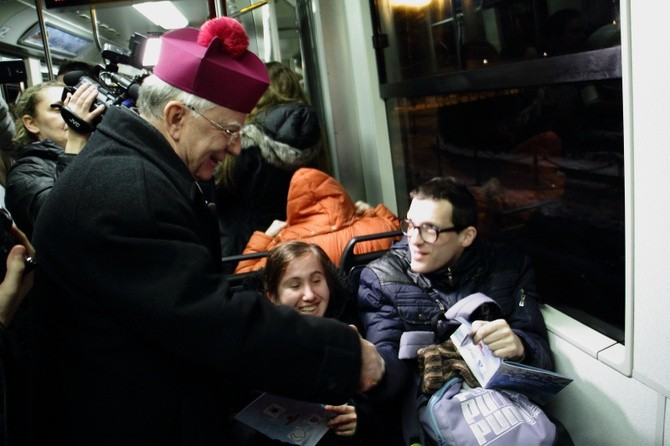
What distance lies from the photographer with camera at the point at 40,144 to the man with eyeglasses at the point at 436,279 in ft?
4.38

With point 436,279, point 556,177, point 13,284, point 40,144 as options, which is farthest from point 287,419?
point 40,144

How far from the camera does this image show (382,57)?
10.6ft

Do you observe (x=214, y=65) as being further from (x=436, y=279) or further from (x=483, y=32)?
(x=483, y=32)

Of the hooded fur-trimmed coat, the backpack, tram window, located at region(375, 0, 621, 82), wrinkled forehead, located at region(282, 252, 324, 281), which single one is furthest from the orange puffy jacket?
the backpack

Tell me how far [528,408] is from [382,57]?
2.33m

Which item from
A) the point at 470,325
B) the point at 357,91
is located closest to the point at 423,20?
the point at 357,91

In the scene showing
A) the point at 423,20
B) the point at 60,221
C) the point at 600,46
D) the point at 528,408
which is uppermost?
the point at 423,20

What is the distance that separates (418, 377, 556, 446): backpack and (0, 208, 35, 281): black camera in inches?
50.6

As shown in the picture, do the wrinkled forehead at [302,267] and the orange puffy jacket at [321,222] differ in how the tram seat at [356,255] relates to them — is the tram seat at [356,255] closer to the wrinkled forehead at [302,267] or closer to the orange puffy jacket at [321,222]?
the orange puffy jacket at [321,222]

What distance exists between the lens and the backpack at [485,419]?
1476 mm

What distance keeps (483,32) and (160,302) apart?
1804mm

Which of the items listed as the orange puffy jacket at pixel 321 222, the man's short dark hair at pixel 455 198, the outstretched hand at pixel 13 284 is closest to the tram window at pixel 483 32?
the man's short dark hair at pixel 455 198

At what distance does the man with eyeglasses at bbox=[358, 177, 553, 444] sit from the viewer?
73.5 inches

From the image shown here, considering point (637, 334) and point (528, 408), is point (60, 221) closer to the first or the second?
point (528, 408)
